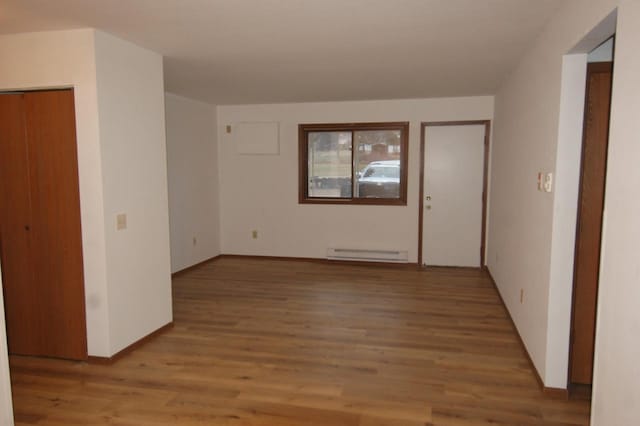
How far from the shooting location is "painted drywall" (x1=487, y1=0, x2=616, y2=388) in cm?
243

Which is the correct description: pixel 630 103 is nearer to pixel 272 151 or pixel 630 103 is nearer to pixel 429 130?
pixel 429 130

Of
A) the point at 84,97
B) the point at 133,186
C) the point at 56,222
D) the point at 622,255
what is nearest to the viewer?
the point at 622,255

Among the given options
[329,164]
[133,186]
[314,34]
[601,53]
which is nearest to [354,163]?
[329,164]

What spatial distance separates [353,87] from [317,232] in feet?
7.74

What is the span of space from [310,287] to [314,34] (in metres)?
3.09

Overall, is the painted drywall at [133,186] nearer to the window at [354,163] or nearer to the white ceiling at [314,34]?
the white ceiling at [314,34]

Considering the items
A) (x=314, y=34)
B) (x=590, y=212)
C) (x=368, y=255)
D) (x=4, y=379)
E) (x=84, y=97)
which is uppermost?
(x=314, y=34)

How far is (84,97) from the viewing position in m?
2.98

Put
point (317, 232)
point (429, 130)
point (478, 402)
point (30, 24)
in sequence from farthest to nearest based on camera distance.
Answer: point (317, 232) < point (429, 130) < point (30, 24) < point (478, 402)

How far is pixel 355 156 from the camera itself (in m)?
6.32

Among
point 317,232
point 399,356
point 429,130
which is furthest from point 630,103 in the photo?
point 317,232

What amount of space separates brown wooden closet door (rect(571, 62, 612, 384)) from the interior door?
3.39 metres

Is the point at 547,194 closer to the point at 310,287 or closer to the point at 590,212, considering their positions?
the point at 590,212

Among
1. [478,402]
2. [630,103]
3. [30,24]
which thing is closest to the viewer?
[630,103]
